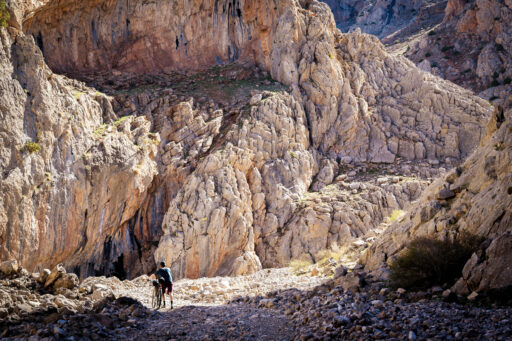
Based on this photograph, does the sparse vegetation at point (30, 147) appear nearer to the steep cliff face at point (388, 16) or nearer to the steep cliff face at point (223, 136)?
the steep cliff face at point (223, 136)

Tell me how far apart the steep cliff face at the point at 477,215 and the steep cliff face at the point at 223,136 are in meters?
12.0

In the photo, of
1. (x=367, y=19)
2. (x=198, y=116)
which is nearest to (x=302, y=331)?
(x=198, y=116)

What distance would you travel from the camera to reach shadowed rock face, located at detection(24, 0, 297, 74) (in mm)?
27812

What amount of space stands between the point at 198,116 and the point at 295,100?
7643 mm

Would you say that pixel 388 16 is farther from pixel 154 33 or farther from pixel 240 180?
pixel 240 180

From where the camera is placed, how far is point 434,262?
9.25m

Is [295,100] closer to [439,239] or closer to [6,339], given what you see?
[439,239]

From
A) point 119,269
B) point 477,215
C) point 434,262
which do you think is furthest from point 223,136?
point 434,262

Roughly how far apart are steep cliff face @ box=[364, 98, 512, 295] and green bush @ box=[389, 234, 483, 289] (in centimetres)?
48

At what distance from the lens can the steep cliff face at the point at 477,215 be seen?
7852mm

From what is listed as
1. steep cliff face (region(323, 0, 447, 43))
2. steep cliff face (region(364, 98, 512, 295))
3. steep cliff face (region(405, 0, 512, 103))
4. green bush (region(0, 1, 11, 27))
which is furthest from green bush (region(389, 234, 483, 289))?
steep cliff face (region(323, 0, 447, 43))

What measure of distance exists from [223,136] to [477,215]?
1948 centimetres

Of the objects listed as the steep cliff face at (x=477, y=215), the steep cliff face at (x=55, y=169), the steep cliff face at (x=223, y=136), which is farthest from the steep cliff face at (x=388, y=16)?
the steep cliff face at (x=477, y=215)

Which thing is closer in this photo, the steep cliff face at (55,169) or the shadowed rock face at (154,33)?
the steep cliff face at (55,169)
